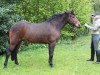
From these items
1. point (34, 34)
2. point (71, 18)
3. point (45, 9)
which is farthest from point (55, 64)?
point (45, 9)

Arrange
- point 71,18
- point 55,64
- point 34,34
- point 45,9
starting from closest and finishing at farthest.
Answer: point 34,34
point 71,18
point 55,64
point 45,9

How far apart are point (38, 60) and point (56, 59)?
0.83 m

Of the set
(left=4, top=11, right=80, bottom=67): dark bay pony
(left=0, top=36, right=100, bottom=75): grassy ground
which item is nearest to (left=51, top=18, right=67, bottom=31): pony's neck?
(left=4, top=11, right=80, bottom=67): dark bay pony

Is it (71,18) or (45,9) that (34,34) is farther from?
(45,9)

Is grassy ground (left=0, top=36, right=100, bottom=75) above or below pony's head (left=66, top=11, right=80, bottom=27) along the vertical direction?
→ below

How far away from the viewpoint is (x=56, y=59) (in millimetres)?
12766

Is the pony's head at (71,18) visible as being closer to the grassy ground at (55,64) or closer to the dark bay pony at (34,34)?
the dark bay pony at (34,34)

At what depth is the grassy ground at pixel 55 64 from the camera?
10198mm

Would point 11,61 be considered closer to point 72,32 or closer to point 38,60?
point 38,60

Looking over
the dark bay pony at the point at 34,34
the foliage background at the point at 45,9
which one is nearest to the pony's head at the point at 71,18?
the dark bay pony at the point at 34,34

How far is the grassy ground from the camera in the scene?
1020cm

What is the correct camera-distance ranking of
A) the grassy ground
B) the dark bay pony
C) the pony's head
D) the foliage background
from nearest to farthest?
1. the grassy ground
2. the dark bay pony
3. the pony's head
4. the foliage background

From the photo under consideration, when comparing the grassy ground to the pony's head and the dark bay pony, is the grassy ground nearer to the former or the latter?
the dark bay pony

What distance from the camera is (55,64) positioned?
1157 centimetres
